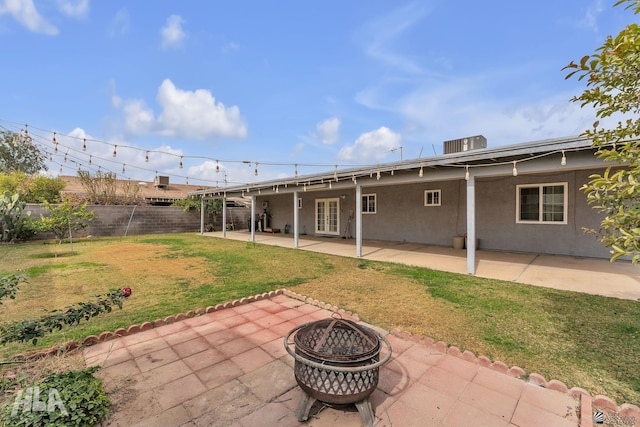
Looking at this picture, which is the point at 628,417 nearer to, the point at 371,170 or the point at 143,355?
the point at 143,355

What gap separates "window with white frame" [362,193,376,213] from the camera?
11.9 m

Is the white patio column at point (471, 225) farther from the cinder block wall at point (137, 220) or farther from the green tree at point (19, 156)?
the green tree at point (19, 156)

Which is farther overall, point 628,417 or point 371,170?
point 371,170

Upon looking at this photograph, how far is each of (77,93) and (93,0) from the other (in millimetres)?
4791

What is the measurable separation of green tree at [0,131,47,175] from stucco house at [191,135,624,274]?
22114 mm

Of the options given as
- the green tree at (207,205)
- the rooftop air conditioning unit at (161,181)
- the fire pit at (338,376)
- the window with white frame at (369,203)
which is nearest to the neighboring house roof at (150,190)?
the rooftop air conditioning unit at (161,181)

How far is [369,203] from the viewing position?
12.1 metres

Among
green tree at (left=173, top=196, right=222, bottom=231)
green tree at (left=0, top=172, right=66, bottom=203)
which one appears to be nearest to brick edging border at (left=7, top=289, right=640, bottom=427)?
green tree at (left=173, top=196, right=222, bottom=231)

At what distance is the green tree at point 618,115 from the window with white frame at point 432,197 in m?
8.31

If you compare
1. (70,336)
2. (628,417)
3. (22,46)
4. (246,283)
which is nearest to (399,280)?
(246,283)

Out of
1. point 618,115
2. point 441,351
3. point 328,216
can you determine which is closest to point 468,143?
point 328,216

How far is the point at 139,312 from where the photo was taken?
4.03 m

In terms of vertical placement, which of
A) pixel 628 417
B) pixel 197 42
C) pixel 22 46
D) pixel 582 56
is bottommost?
pixel 628 417

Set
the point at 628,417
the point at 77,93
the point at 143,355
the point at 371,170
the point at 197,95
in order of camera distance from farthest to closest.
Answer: the point at 197,95 < the point at 77,93 < the point at 371,170 < the point at 143,355 < the point at 628,417
